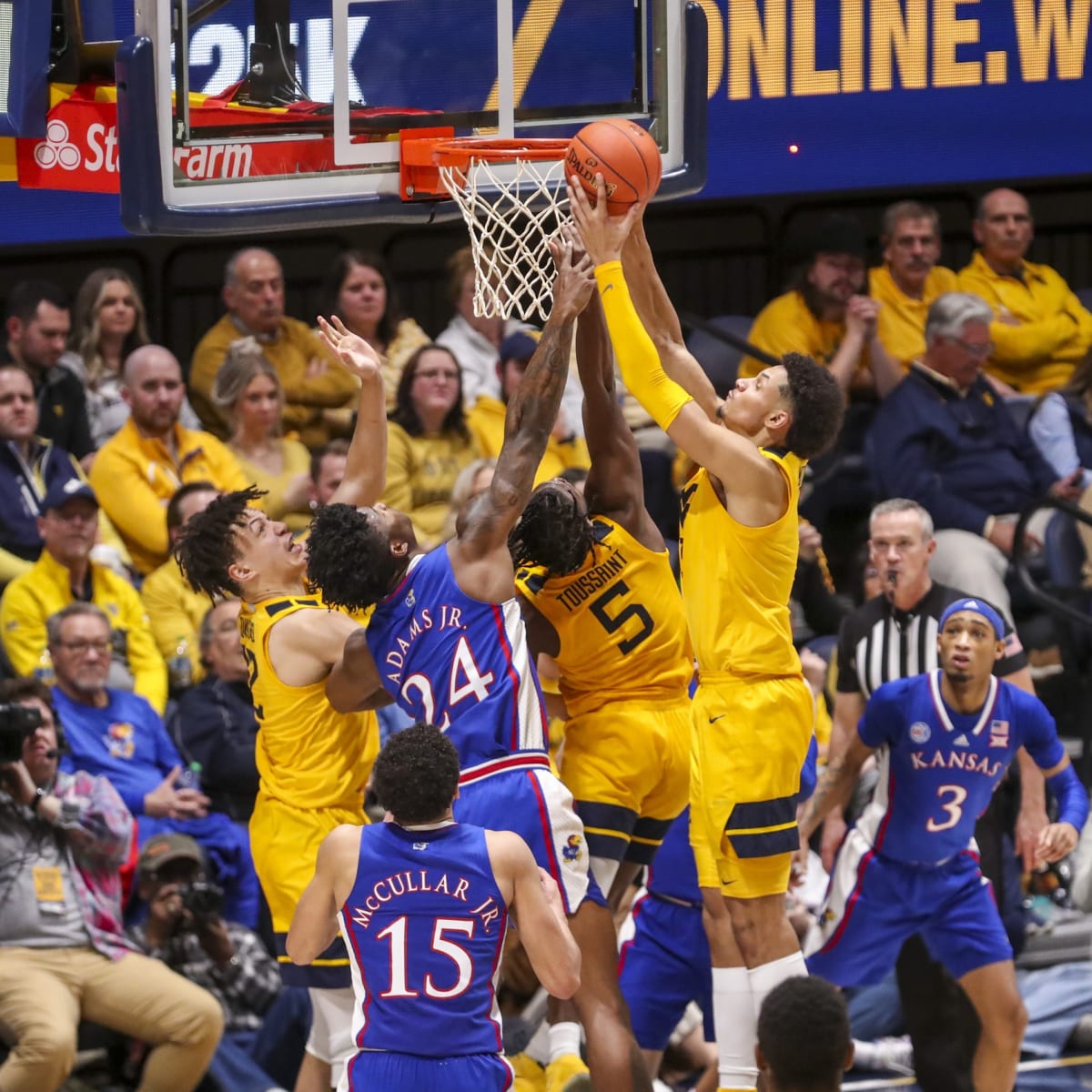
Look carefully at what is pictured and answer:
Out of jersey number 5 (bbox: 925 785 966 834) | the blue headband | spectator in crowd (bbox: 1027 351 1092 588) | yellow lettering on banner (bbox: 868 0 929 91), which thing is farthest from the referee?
yellow lettering on banner (bbox: 868 0 929 91)

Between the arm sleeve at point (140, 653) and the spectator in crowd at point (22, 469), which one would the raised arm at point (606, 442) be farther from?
the spectator in crowd at point (22, 469)

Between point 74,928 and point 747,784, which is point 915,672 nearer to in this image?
point 747,784

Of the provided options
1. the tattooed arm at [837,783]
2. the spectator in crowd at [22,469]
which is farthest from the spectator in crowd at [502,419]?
the tattooed arm at [837,783]

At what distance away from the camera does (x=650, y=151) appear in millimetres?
5996

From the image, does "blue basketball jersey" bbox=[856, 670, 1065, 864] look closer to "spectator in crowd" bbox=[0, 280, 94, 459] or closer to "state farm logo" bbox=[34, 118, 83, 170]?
"state farm logo" bbox=[34, 118, 83, 170]

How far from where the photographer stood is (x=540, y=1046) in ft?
23.9

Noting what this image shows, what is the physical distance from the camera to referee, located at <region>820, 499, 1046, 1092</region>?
26.2ft

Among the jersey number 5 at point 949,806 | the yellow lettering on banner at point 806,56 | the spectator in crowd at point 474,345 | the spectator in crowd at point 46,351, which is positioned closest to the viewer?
the jersey number 5 at point 949,806

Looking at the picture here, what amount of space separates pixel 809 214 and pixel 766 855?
5114 millimetres

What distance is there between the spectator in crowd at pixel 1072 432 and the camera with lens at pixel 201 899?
13.8ft

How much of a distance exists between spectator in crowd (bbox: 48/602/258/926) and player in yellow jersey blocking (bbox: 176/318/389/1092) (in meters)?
1.25

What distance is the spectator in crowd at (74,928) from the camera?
7371 mm

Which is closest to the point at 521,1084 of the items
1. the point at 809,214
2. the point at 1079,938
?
the point at 1079,938

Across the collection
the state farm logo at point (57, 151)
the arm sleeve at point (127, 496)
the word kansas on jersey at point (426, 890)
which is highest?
the state farm logo at point (57, 151)
